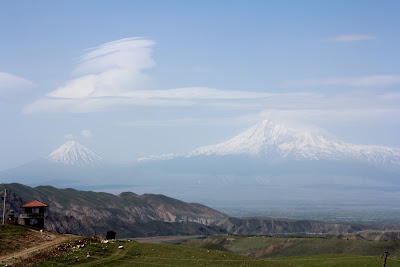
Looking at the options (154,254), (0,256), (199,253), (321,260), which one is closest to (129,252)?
(154,254)

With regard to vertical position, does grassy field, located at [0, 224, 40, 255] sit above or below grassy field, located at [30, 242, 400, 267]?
above

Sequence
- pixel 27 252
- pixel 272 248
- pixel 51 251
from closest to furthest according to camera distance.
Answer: pixel 27 252 → pixel 51 251 → pixel 272 248

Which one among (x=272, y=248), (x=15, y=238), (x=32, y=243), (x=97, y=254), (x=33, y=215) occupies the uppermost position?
(x=33, y=215)

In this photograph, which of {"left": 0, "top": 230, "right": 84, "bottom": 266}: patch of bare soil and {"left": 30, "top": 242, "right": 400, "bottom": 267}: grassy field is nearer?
{"left": 0, "top": 230, "right": 84, "bottom": 266}: patch of bare soil

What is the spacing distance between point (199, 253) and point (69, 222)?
448 ft

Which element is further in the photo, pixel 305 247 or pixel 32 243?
pixel 305 247

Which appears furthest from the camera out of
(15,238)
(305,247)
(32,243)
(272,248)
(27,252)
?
(272,248)

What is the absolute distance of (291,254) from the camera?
4611 inches

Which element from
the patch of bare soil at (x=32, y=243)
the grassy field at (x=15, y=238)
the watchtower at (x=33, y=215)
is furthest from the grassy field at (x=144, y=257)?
the watchtower at (x=33, y=215)

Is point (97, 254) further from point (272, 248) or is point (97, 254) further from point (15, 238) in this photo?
point (272, 248)

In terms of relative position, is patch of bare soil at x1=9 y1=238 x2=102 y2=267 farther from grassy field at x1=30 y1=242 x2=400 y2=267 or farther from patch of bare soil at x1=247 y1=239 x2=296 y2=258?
patch of bare soil at x1=247 y1=239 x2=296 y2=258

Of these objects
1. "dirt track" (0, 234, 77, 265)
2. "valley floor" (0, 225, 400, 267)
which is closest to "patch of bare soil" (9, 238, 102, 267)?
"valley floor" (0, 225, 400, 267)

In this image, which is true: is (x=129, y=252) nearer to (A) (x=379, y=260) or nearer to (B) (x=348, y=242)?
(A) (x=379, y=260)

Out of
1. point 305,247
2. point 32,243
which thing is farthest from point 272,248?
point 32,243
